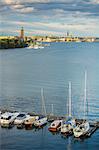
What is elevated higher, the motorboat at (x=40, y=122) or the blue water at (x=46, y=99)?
the motorboat at (x=40, y=122)

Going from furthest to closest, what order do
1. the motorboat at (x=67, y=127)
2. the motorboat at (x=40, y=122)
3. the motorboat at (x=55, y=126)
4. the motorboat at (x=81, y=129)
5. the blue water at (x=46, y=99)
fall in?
the motorboat at (x=40, y=122)
the motorboat at (x=55, y=126)
the motorboat at (x=67, y=127)
the motorboat at (x=81, y=129)
the blue water at (x=46, y=99)

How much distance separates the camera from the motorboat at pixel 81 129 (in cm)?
1873

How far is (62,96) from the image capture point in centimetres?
2792

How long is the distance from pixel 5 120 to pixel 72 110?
15.0 ft

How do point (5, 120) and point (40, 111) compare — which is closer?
point (5, 120)

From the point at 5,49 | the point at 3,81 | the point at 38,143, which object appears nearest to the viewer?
the point at 38,143

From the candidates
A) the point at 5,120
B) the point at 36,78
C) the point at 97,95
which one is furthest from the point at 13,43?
the point at 5,120

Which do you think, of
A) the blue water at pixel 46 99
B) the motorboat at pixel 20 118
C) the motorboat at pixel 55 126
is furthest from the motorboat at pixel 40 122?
the motorboat at pixel 20 118

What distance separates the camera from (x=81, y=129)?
1895cm

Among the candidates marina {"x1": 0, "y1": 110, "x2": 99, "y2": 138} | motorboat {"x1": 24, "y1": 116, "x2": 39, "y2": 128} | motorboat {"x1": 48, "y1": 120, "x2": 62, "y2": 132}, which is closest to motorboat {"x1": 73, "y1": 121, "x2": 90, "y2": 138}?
marina {"x1": 0, "y1": 110, "x2": 99, "y2": 138}

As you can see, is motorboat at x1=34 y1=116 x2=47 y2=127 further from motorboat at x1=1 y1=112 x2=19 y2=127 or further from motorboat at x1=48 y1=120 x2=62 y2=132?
motorboat at x1=1 y1=112 x2=19 y2=127

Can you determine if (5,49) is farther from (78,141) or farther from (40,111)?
(78,141)

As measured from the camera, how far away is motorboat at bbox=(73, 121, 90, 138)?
18.7 meters

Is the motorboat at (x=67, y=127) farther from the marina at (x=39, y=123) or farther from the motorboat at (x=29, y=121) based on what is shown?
the motorboat at (x=29, y=121)
